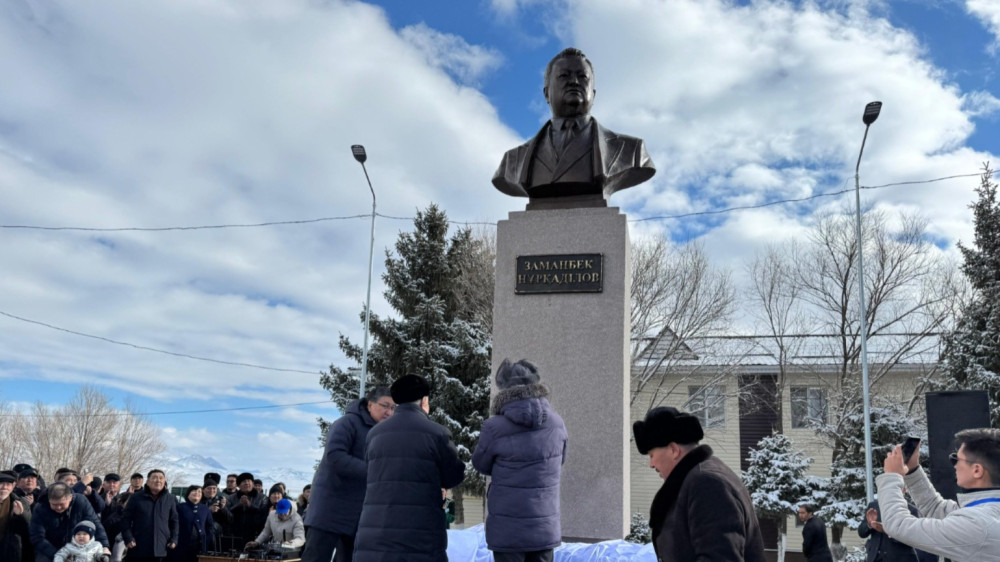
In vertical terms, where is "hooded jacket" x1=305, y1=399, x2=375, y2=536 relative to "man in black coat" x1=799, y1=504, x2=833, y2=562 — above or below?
above

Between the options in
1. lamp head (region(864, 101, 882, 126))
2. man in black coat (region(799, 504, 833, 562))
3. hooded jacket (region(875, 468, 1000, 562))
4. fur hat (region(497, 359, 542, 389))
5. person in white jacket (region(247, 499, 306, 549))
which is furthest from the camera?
lamp head (region(864, 101, 882, 126))

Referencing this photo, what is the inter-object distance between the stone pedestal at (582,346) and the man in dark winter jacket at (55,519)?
15.3 feet

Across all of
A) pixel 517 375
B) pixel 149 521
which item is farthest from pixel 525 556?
pixel 149 521

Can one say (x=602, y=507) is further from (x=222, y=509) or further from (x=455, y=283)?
(x=455, y=283)

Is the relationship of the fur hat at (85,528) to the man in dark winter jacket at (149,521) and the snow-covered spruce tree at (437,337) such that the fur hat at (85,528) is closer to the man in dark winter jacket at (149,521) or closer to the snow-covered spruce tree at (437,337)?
the man in dark winter jacket at (149,521)

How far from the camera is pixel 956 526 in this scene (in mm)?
3049

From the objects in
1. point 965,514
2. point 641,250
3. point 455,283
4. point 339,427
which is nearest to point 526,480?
point 339,427

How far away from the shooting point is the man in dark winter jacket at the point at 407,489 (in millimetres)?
4734

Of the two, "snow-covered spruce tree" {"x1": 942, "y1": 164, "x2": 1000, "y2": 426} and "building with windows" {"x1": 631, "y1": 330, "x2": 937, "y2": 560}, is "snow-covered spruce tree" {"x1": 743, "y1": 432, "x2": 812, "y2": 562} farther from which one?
"snow-covered spruce tree" {"x1": 942, "y1": 164, "x2": 1000, "y2": 426}

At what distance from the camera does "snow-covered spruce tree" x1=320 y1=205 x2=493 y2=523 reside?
22656 millimetres

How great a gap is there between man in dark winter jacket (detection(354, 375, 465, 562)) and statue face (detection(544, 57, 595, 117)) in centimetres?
445

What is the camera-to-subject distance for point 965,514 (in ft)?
10.0

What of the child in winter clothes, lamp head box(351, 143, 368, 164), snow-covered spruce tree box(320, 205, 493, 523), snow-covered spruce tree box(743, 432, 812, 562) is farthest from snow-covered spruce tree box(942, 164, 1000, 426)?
the child in winter clothes

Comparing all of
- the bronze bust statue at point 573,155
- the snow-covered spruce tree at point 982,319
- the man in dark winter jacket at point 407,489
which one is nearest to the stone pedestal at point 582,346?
the bronze bust statue at point 573,155
